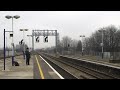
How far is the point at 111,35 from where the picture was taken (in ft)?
349

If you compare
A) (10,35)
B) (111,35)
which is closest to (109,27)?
(111,35)
